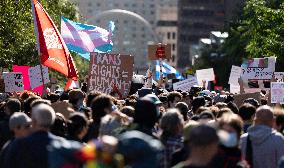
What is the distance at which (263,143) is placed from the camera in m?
12.1

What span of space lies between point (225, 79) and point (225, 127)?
71.0 meters

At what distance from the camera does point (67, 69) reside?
21172 mm

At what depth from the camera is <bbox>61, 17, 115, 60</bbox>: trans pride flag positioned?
2806 centimetres

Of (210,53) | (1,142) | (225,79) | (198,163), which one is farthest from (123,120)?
(210,53)

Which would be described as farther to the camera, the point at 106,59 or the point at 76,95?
the point at 106,59

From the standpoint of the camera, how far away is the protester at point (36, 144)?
10875 millimetres

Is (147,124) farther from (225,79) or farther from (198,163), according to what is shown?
(225,79)

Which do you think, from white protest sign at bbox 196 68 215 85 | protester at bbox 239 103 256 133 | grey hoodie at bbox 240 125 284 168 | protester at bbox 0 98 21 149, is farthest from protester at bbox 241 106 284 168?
white protest sign at bbox 196 68 215 85

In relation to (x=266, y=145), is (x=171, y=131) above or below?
above

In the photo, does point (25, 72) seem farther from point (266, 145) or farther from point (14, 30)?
point (266, 145)

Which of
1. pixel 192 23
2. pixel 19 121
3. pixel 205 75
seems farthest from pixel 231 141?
pixel 192 23

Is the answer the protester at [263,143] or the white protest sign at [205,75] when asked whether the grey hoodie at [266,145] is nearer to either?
the protester at [263,143]

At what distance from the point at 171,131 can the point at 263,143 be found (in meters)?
1.09

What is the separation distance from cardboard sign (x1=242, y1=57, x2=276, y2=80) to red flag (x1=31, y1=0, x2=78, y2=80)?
434 centimetres
